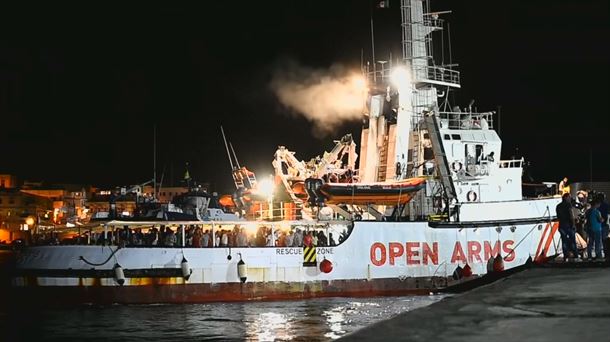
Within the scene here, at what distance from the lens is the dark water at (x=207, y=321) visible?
1897 centimetres

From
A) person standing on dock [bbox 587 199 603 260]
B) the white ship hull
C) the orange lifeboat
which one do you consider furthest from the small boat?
person standing on dock [bbox 587 199 603 260]

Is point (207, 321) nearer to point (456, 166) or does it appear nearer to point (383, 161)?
Answer: point (383, 161)


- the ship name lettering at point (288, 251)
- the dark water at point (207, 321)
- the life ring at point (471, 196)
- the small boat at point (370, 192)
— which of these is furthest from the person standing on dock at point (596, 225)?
the life ring at point (471, 196)

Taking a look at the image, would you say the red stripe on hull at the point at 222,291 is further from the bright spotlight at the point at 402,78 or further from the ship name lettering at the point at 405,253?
the bright spotlight at the point at 402,78

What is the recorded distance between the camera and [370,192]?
29.8 metres

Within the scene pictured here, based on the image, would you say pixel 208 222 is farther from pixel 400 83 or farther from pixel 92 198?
pixel 92 198

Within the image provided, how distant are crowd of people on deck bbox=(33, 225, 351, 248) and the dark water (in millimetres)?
2537

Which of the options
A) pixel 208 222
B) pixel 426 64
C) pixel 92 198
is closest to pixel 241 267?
pixel 208 222

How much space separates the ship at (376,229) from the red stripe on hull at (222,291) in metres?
0.04

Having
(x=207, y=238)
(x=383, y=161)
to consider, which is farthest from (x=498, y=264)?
(x=207, y=238)

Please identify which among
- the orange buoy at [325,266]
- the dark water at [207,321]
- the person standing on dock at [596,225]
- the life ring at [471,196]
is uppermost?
the life ring at [471,196]

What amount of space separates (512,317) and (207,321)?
47.1 feet

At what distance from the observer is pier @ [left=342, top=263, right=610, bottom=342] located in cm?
759

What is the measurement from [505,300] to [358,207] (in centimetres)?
2253
